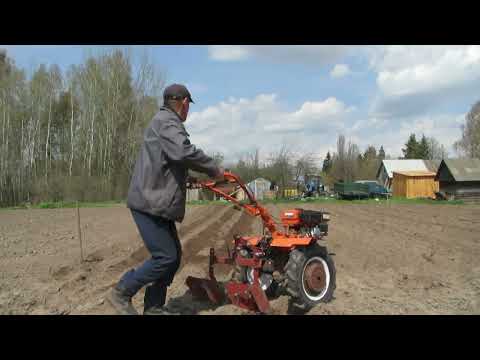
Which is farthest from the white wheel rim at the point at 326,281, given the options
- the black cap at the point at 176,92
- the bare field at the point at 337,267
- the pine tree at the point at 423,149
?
the pine tree at the point at 423,149

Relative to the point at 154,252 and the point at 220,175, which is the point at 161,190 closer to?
the point at 154,252

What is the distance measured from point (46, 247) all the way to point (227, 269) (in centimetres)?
517

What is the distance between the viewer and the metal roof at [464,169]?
3734 centimetres

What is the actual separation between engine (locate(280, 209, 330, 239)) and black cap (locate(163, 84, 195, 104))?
2.09 metres

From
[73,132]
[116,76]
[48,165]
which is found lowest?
[48,165]

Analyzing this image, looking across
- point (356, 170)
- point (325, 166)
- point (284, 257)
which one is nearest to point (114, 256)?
point (284, 257)

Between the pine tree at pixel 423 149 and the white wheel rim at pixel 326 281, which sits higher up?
the pine tree at pixel 423 149

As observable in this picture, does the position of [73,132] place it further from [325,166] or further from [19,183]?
[325,166]

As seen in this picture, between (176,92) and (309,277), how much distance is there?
244 cm

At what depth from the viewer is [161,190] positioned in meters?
3.52

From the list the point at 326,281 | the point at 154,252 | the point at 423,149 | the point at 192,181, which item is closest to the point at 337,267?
the point at 326,281

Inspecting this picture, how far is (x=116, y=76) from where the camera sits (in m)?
40.1

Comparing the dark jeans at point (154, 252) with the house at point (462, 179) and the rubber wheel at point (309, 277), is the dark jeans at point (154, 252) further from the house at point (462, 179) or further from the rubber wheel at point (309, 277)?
the house at point (462, 179)

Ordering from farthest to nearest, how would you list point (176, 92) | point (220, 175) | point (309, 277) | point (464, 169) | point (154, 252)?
point (464, 169)
point (309, 277)
point (220, 175)
point (176, 92)
point (154, 252)
